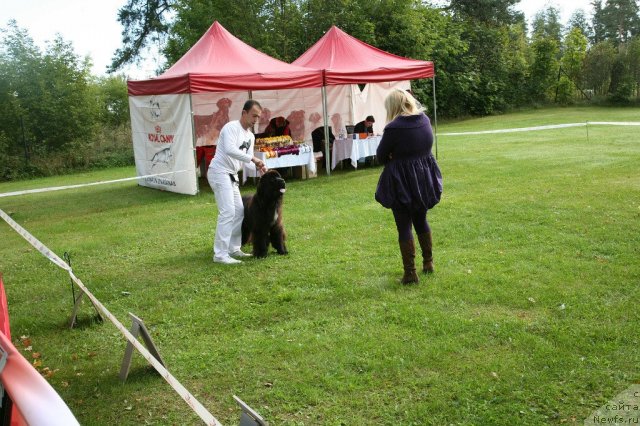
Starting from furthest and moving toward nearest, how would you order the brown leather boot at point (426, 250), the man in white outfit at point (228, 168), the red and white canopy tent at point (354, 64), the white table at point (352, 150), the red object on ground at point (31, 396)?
the white table at point (352, 150)
the red and white canopy tent at point (354, 64)
the man in white outfit at point (228, 168)
the brown leather boot at point (426, 250)
the red object on ground at point (31, 396)

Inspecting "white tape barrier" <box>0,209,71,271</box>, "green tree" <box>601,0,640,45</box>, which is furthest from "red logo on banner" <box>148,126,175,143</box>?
"green tree" <box>601,0,640,45</box>

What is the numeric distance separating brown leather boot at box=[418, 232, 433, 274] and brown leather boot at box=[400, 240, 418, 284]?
0.25m

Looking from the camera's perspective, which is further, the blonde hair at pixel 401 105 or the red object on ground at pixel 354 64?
the red object on ground at pixel 354 64

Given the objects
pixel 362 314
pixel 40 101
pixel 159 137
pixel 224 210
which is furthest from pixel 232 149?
pixel 40 101

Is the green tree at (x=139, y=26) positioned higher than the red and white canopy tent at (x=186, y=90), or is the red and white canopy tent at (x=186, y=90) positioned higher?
the green tree at (x=139, y=26)

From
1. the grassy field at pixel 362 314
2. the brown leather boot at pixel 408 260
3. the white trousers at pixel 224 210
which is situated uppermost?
the white trousers at pixel 224 210

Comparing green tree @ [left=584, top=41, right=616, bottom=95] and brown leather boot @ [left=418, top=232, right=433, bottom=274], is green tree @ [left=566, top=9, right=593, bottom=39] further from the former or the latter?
brown leather boot @ [left=418, top=232, right=433, bottom=274]

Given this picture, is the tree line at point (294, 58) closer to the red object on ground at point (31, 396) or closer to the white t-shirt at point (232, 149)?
the white t-shirt at point (232, 149)

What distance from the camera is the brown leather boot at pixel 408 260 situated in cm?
599

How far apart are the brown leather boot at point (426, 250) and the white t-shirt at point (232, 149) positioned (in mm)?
2288

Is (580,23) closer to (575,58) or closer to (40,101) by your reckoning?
(575,58)

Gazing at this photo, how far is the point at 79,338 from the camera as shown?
5.46 m

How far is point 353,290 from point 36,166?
740 inches

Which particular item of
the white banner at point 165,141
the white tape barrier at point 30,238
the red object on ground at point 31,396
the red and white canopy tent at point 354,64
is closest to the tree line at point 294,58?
the white banner at point 165,141
